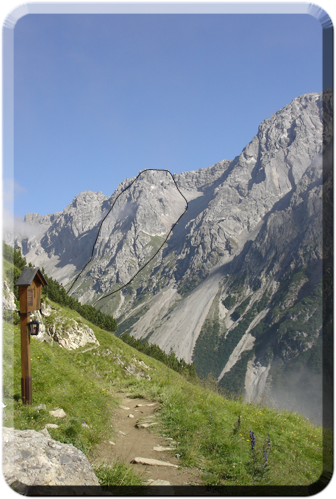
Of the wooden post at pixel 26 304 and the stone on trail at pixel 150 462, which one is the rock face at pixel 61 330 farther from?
the stone on trail at pixel 150 462

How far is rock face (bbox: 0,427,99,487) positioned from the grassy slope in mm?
317

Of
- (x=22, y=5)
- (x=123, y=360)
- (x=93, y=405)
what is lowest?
(x=123, y=360)

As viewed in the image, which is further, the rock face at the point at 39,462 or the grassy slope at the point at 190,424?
the grassy slope at the point at 190,424

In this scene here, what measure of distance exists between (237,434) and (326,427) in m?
4.11

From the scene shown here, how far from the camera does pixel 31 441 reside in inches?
133

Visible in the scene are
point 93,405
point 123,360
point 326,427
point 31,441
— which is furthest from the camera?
point 123,360

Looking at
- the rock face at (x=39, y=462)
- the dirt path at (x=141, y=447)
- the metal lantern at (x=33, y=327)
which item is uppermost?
the metal lantern at (x=33, y=327)

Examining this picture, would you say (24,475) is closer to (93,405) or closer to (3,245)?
(3,245)

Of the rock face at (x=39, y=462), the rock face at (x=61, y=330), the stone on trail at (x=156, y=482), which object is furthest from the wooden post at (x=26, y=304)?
the rock face at (x=61, y=330)

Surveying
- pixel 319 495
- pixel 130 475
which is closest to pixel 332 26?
pixel 319 495

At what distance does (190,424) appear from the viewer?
6.33 m

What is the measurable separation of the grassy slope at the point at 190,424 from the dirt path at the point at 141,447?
18 centimetres

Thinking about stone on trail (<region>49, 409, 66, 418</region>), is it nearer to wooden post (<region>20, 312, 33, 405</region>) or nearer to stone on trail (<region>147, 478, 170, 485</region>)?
wooden post (<region>20, 312, 33, 405</region>)

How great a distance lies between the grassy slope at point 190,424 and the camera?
14.1 ft
